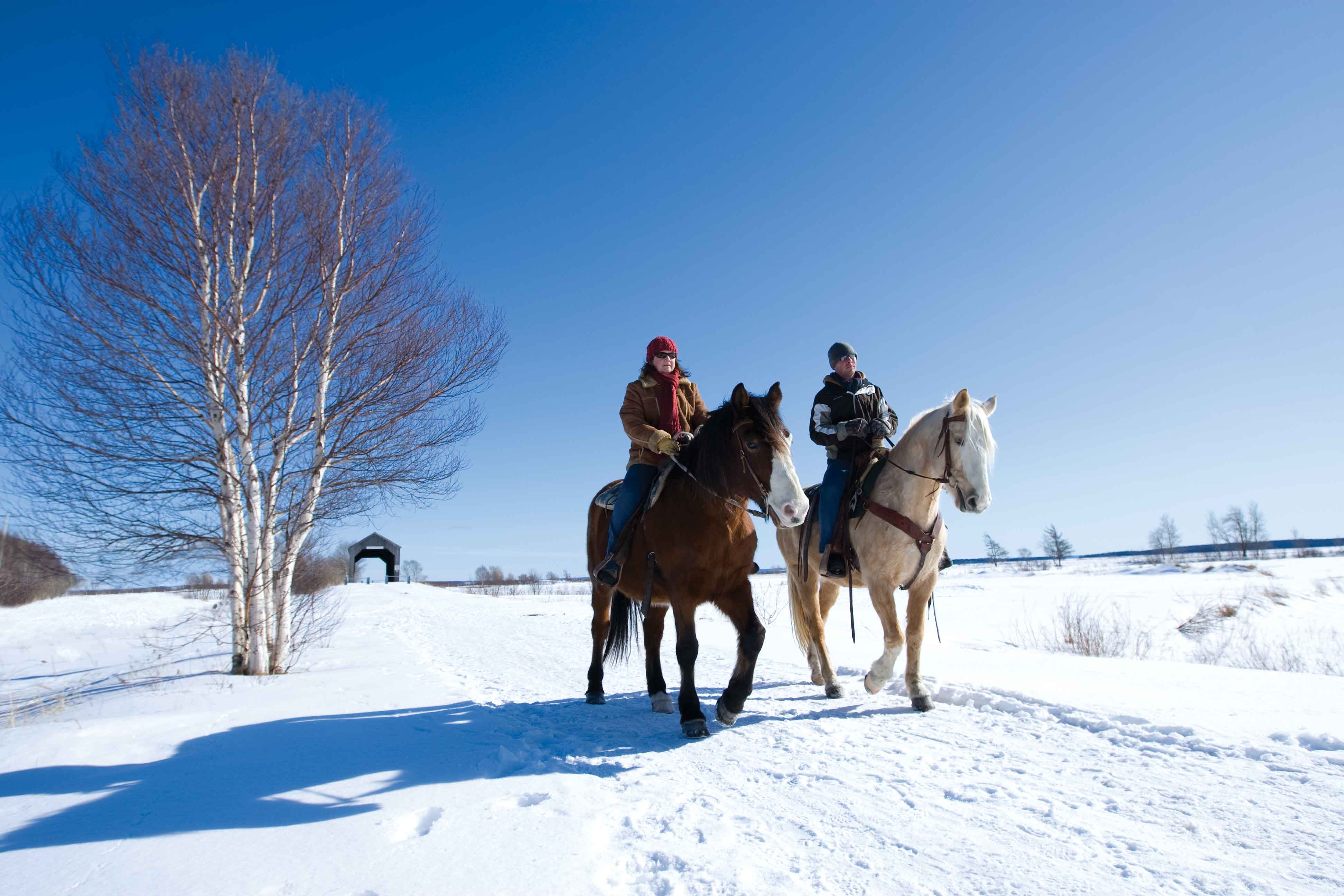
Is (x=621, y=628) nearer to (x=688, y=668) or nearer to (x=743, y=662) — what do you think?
(x=688, y=668)

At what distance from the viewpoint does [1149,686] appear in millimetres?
5176

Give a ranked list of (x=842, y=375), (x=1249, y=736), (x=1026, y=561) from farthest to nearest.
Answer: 1. (x=1026, y=561)
2. (x=842, y=375)
3. (x=1249, y=736)

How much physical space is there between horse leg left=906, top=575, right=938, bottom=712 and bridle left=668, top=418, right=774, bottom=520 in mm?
1496

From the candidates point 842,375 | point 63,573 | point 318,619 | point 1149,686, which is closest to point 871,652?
point 1149,686

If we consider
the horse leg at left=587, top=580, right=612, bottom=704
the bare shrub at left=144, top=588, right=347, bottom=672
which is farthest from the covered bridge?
the horse leg at left=587, top=580, right=612, bottom=704

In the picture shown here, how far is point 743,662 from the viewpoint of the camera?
4.45 m

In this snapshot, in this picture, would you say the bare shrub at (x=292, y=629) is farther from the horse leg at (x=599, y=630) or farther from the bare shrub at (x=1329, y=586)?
the bare shrub at (x=1329, y=586)

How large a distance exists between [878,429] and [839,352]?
0.94 metres

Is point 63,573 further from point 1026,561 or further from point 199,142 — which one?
point 1026,561

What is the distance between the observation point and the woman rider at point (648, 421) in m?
5.07

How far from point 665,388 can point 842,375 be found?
201 cm

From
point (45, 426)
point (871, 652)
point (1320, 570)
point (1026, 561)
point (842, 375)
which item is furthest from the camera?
point (1026, 561)

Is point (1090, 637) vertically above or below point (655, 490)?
below

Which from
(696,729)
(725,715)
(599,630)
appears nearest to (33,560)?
(599,630)
